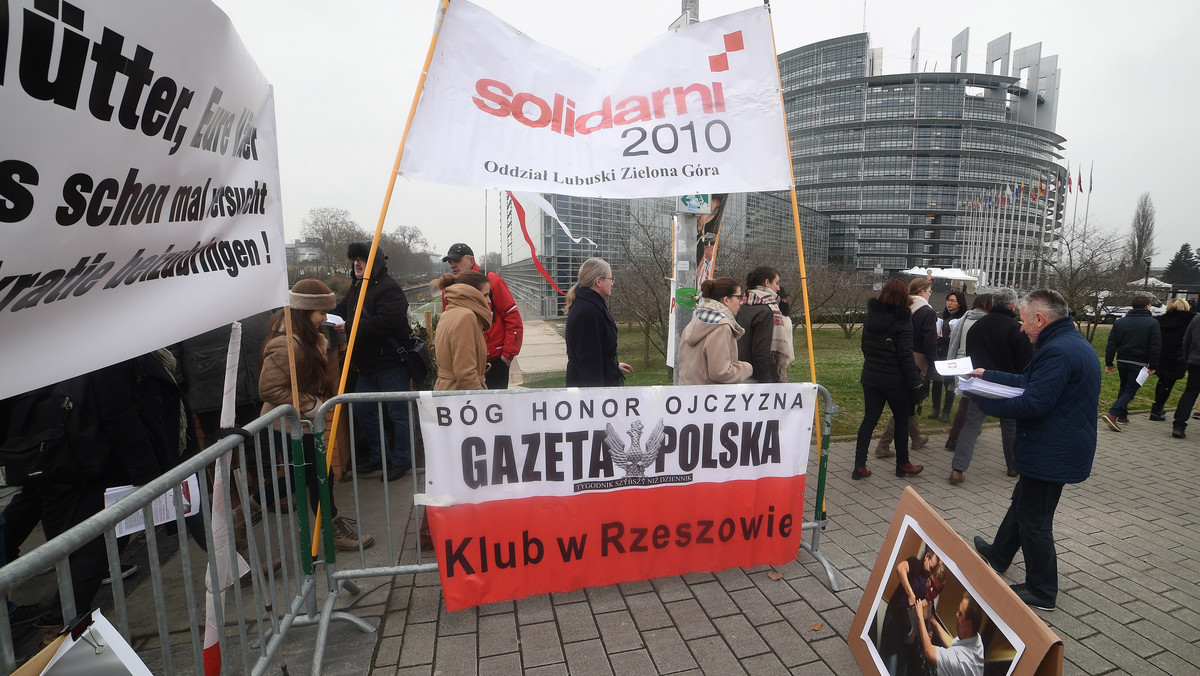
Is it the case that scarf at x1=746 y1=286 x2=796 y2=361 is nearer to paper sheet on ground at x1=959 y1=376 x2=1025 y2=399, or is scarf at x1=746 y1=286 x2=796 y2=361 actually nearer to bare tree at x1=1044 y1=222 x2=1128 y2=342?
paper sheet on ground at x1=959 y1=376 x2=1025 y2=399

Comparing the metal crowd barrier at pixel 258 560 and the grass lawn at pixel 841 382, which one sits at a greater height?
the metal crowd barrier at pixel 258 560

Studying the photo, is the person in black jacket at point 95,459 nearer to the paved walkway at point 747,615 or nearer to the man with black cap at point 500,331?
the paved walkway at point 747,615

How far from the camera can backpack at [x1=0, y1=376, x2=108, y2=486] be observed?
264cm

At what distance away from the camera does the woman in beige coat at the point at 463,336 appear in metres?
3.88

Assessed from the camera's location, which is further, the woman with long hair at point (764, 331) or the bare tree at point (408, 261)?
the bare tree at point (408, 261)

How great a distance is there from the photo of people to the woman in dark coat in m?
8.29

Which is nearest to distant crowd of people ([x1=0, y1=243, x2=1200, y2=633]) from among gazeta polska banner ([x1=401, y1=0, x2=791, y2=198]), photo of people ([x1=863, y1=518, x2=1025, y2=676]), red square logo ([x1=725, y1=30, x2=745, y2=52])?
gazeta polska banner ([x1=401, y1=0, x2=791, y2=198])

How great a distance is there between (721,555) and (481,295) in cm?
244

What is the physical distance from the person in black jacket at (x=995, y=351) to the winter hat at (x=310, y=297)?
5611mm

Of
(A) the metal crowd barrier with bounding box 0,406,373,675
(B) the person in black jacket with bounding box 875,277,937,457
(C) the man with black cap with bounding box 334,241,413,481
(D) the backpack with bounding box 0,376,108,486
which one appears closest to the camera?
(A) the metal crowd barrier with bounding box 0,406,373,675

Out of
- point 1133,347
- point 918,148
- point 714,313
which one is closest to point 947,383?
point 1133,347

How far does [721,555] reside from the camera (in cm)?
332

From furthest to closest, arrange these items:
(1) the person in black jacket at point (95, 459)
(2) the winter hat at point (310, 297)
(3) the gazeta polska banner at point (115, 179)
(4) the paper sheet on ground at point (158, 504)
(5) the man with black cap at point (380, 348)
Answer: (5) the man with black cap at point (380, 348), (2) the winter hat at point (310, 297), (1) the person in black jacket at point (95, 459), (4) the paper sheet on ground at point (158, 504), (3) the gazeta polska banner at point (115, 179)

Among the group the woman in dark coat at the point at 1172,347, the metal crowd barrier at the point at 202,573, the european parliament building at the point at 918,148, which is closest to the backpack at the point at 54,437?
the metal crowd barrier at the point at 202,573
